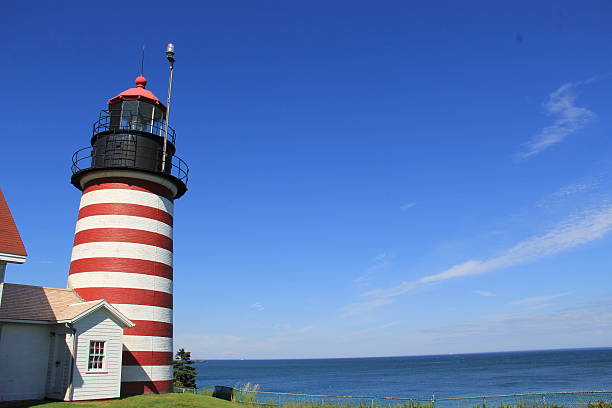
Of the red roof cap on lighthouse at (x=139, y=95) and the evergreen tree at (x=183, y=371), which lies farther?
the evergreen tree at (x=183, y=371)

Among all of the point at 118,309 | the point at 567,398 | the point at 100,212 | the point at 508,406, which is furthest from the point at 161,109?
the point at 567,398

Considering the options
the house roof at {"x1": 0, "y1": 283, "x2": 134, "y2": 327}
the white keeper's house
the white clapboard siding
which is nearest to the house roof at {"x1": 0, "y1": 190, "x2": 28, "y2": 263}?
the white keeper's house

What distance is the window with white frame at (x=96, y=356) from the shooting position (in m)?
18.2

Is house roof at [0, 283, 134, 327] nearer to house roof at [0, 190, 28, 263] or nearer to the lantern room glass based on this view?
house roof at [0, 190, 28, 263]

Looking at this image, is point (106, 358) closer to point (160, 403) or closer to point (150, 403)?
point (150, 403)

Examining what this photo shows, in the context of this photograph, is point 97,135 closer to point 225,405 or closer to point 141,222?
point 141,222

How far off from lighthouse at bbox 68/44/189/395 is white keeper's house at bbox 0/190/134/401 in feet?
4.74

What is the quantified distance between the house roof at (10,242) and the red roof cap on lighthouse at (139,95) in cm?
819

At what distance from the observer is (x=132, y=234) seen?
69.3 feet

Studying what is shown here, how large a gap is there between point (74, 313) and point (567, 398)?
20.2 meters

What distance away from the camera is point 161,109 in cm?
2358

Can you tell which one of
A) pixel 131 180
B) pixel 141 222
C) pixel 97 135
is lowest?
pixel 141 222

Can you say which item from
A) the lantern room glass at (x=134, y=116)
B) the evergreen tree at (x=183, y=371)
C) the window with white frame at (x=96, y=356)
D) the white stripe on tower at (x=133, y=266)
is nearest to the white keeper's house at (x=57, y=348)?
the window with white frame at (x=96, y=356)

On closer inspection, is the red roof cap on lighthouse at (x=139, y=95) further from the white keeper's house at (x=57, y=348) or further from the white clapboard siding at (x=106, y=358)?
the white clapboard siding at (x=106, y=358)
